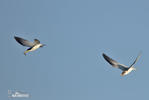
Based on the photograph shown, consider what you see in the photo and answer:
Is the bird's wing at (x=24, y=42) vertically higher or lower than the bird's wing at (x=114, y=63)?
higher

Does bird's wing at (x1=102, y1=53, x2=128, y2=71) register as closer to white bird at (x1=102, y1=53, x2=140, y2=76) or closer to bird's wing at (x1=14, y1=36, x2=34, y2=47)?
white bird at (x1=102, y1=53, x2=140, y2=76)

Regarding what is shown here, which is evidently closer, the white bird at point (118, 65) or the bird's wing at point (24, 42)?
the white bird at point (118, 65)

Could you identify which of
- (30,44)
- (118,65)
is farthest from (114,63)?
(30,44)

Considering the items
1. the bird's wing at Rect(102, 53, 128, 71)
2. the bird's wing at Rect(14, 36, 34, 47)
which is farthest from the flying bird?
the bird's wing at Rect(102, 53, 128, 71)

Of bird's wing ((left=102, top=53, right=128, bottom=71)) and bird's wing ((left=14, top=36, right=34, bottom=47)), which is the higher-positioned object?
bird's wing ((left=14, top=36, right=34, bottom=47))

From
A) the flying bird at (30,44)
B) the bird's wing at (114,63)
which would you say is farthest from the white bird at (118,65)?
the flying bird at (30,44)

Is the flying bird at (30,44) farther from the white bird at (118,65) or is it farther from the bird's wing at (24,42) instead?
the white bird at (118,65)

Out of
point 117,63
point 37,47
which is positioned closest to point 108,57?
point 117,63

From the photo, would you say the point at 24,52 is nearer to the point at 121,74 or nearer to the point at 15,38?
the point at 15,38

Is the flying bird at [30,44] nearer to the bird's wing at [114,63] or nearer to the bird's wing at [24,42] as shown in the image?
the bird's wing at [24,42]

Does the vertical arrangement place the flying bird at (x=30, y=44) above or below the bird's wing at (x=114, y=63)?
above

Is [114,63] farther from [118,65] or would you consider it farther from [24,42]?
[24,42]

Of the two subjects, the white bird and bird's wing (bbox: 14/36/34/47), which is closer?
the white bird

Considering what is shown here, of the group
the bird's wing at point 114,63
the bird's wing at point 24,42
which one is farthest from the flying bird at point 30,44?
the bird's wing at point 114,63
